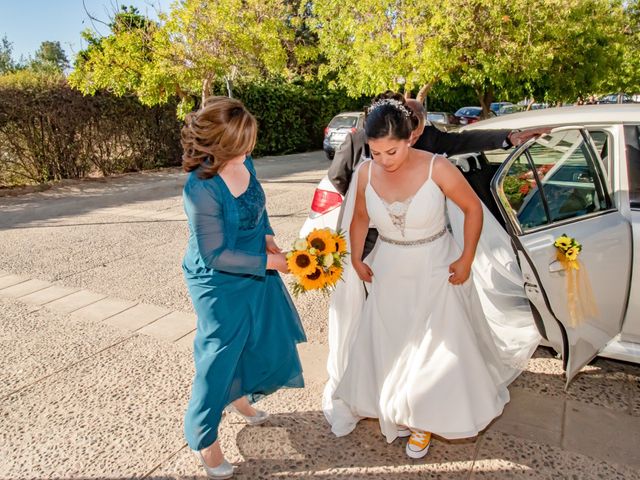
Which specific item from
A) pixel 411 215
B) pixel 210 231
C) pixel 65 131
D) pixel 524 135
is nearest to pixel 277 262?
pixel 210 231

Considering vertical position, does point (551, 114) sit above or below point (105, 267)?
above

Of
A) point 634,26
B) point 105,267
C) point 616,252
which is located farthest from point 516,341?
point 634,26

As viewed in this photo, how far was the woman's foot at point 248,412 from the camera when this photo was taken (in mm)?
2969

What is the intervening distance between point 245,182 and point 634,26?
29712 millimetres

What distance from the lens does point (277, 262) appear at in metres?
2.41

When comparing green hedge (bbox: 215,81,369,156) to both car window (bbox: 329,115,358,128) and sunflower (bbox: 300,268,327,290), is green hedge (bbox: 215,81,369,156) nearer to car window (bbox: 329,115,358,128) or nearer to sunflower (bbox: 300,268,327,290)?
car window (bbox: 329,115,358,128)

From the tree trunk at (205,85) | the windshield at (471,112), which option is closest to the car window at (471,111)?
the windshield at (471,112)

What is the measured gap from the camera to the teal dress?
2.22 m

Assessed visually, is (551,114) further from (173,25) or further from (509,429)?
(173,25)

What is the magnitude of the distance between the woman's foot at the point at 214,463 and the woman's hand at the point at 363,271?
3.82ft

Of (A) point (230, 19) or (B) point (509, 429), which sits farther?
(A) point (230, 19)

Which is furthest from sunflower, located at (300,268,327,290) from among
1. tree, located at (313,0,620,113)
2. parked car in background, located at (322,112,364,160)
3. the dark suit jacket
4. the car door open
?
parked car in background, located at (322,112,364,160)

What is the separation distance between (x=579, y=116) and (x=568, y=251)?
93cm

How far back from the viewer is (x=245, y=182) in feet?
7.75
